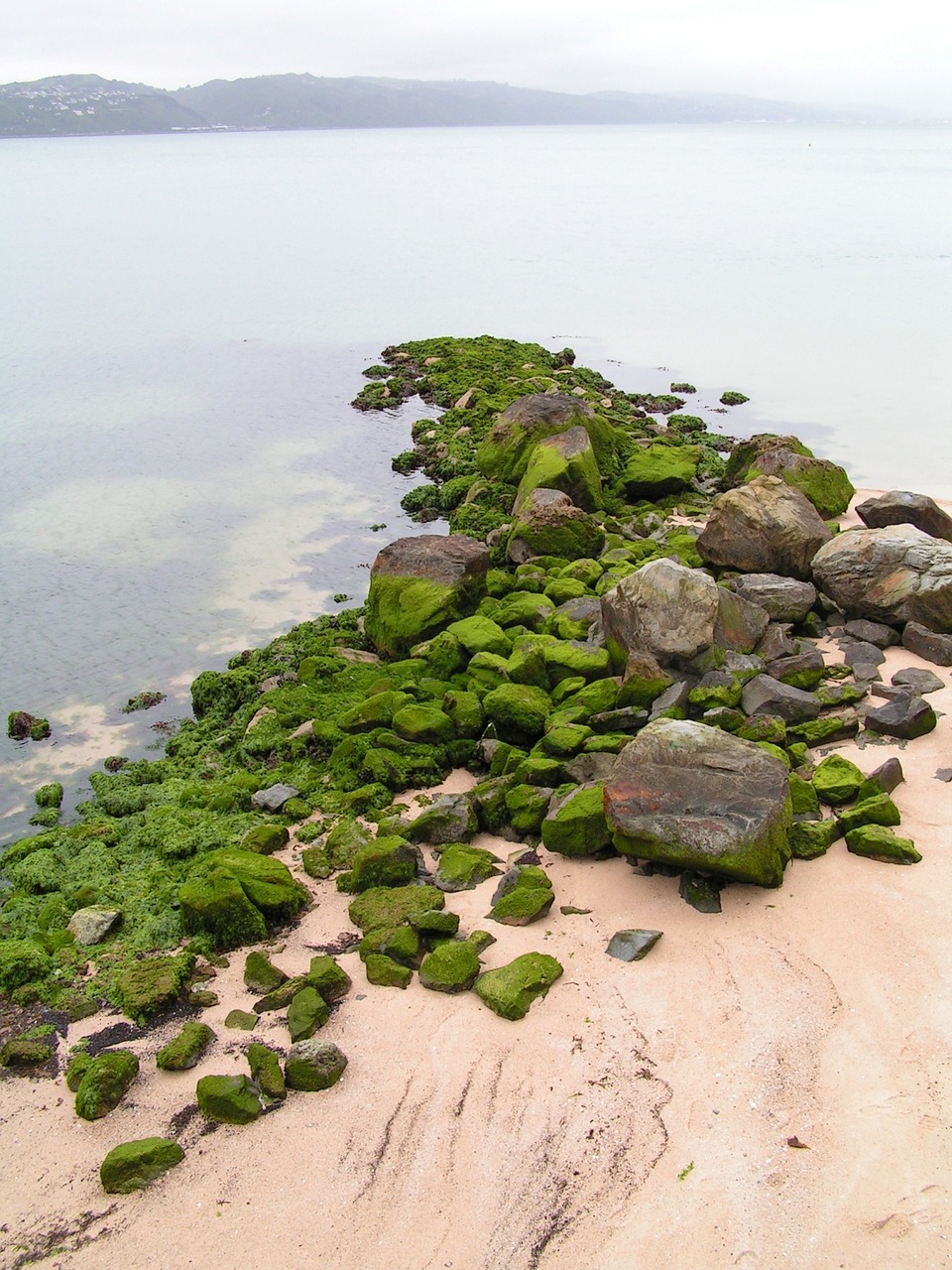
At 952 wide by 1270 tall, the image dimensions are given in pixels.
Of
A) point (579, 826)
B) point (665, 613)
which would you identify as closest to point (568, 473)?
point (665, 613)

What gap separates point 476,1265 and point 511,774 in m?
4.68

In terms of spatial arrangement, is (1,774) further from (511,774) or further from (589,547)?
→ (589,547)

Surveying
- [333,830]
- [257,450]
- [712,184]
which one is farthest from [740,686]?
[712,184]

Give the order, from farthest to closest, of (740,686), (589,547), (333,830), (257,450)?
(257,450), (589,547), (740,686), (333,830)

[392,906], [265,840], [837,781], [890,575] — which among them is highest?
[890,575]

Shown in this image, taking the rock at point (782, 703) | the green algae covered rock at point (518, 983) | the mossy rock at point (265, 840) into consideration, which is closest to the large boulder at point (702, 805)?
the green algae covered rock at point (518, 983)

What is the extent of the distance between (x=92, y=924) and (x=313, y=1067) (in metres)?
2.98

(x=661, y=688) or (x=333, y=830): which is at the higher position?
(x=661, y=688)

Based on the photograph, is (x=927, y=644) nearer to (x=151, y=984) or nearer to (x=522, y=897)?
(x=522, y=897)

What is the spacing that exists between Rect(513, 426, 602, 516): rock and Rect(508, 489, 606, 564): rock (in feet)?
3.22

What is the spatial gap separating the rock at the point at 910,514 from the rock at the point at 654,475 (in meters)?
3.95

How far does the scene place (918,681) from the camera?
34.9 ft

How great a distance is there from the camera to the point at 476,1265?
17.9 feet

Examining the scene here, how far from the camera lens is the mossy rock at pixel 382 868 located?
8.64m
